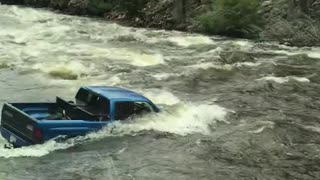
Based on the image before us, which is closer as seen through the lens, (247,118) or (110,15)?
(247,118)

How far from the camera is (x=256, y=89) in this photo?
63.5 feet

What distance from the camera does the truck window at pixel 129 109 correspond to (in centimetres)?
1344

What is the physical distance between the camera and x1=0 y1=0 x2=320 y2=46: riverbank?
99.6ft

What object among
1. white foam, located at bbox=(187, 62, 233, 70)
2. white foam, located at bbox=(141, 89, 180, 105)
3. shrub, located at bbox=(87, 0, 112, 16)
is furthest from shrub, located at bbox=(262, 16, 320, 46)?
shrub, located at bbox=(87, 0, 112, 16)

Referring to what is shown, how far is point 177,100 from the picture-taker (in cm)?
1758

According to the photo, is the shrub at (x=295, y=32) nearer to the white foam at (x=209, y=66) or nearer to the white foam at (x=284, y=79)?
the white foam at (x=209, y=66)

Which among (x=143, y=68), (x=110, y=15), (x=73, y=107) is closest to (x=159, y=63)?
(x=143, y=68)

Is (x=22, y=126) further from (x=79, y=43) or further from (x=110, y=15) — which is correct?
(x=110, y=15)

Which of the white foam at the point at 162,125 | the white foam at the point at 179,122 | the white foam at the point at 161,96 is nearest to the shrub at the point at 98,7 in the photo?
the white foam at the point at 161,96

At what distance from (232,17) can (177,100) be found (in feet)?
54.0

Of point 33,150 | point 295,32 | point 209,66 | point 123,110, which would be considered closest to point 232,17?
point 295,32

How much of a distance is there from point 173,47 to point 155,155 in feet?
54.9

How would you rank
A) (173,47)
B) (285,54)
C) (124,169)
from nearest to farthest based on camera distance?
(124,169) → (285,54) → (173,47)

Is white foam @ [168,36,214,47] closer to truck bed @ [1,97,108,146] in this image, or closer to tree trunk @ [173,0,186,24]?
tree trunk @ [173,0,186,24]
